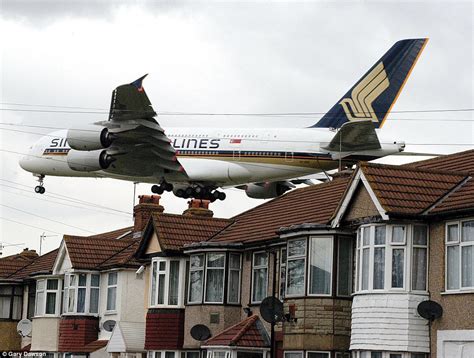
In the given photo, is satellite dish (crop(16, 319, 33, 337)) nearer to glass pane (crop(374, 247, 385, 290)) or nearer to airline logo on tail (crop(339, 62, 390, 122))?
glass pane (crop(374, 247, 385, 290))

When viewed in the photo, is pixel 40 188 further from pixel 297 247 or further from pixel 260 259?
pixel 297 247

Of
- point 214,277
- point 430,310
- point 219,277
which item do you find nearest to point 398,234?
point 430,310

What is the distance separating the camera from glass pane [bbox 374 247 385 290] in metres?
27.4

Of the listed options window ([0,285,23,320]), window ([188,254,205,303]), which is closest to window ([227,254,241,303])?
window ([188,254,205,303])

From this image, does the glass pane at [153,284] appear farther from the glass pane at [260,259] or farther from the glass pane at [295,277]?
the glass pane at [295,277]

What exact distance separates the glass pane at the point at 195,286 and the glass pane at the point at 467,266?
1192cm

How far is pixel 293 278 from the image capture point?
101 ft

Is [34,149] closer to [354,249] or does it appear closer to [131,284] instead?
[131,284]

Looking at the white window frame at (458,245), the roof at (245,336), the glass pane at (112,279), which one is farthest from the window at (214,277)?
the white window frame at (458,245)

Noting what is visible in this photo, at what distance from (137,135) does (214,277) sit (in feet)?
74.4

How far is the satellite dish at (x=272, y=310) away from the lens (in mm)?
29625

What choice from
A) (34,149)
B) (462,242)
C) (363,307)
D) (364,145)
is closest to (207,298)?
(363,307)

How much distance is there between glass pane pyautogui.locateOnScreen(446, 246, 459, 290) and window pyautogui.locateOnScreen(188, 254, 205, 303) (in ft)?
37.0

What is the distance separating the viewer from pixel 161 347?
124ft
